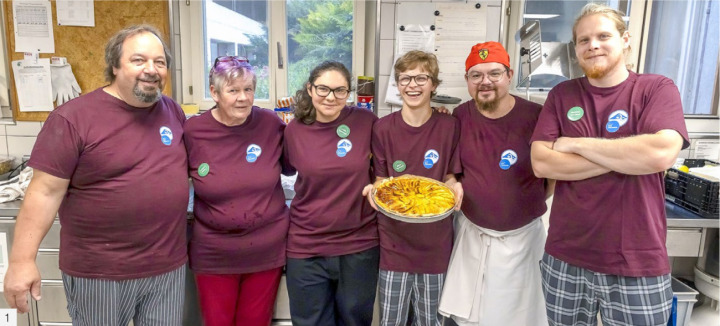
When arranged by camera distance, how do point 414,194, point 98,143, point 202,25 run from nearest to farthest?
point 98,143, point 414,194, point 202,25

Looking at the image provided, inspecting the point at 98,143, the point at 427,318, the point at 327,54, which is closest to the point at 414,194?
the point at 427,318

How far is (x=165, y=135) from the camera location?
1641mm

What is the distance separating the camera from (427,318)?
188 centimetres

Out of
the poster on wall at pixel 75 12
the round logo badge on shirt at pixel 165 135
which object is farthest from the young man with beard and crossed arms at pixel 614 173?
the poster on wall at pixel 75 12

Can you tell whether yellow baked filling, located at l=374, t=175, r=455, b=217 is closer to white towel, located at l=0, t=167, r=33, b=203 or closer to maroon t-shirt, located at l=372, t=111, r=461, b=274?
maroon t-shirt, located at l=372, t=111, r=461, b=274

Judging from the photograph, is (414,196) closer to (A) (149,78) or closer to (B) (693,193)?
(A) (149,78)

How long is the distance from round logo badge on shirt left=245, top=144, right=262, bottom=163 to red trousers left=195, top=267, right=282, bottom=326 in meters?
0.45

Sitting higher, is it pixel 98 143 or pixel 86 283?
pixel 98 143

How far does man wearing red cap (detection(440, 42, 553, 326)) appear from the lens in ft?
5.84

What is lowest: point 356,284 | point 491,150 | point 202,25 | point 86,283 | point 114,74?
point 356,284

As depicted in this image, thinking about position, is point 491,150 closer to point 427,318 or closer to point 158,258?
point 427,318

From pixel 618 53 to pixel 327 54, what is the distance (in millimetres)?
1987

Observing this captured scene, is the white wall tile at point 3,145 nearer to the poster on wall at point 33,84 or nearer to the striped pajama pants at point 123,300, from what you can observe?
Answer: the poster on wall at point 33,84

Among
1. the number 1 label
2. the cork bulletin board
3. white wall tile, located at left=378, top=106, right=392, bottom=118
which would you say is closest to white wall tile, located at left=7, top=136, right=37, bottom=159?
the cork bulletin board
